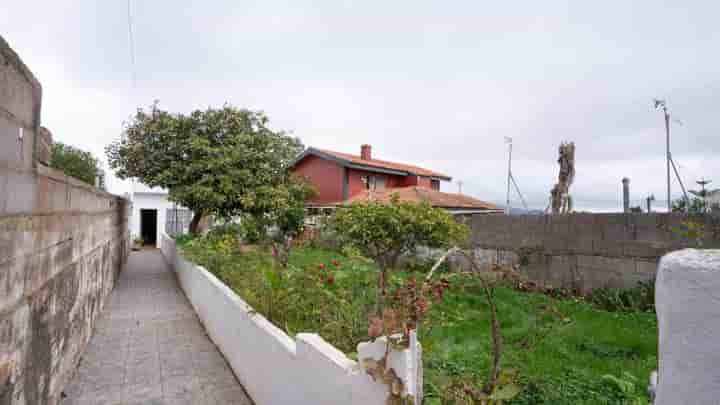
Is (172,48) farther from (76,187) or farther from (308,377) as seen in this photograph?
(308,377)

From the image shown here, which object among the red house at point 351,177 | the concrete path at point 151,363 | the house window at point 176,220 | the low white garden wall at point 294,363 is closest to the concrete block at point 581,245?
the low white garden wall at point 294,363

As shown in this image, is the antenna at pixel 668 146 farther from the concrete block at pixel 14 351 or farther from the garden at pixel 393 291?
the concrete block at pixel 14 351

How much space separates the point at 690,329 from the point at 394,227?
5.82 meters

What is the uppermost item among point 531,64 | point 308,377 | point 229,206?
point 531,64

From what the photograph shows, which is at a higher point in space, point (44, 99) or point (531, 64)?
point (531, 64)

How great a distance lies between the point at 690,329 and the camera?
81 cm

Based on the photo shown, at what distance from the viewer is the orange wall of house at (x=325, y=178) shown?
65.4 feet

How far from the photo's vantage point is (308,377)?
8.64 feet

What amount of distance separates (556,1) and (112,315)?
30.9ft

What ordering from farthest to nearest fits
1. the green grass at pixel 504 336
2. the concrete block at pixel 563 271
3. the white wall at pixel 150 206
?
1. the white wall at pixel 150 206
2. the concrete block at pixel 563 271
3. the green grass at pixel 504 336

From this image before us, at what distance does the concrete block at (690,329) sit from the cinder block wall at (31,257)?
2.67 meters

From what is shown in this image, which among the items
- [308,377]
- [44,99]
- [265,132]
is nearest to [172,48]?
[265,132]

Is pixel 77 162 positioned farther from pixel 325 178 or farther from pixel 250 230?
pixel 250 230

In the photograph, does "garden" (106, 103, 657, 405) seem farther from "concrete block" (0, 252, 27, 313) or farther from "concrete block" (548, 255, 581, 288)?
"concrete block" (0, 252, 27, 313)
